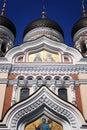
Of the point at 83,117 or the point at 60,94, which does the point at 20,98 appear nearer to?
the point at 60,94

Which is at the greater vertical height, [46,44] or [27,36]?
[27,36]

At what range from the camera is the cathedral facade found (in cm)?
945

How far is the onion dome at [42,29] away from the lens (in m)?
16.3

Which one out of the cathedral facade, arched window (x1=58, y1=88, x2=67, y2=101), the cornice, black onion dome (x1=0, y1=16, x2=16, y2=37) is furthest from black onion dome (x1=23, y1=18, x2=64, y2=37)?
arched window (x1=58, y1=88, x2=67, y2=101)

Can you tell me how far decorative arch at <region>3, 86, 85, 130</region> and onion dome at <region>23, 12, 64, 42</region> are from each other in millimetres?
6836

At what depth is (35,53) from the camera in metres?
12.5

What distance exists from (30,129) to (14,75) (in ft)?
8.84

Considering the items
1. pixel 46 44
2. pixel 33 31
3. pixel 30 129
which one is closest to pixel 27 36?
pixel 33 31

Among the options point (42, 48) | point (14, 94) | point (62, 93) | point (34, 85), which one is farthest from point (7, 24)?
point (62, 93)

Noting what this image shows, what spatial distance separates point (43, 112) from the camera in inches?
384

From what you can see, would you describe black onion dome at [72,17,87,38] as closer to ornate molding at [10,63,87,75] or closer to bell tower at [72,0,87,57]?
bell tower at [72,0,87,57]

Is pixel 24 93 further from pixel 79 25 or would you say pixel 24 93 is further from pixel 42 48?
pixel 79 25

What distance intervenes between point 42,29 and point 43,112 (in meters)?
7.62

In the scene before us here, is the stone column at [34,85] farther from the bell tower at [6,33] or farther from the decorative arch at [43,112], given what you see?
the bell tower at [6,33]
